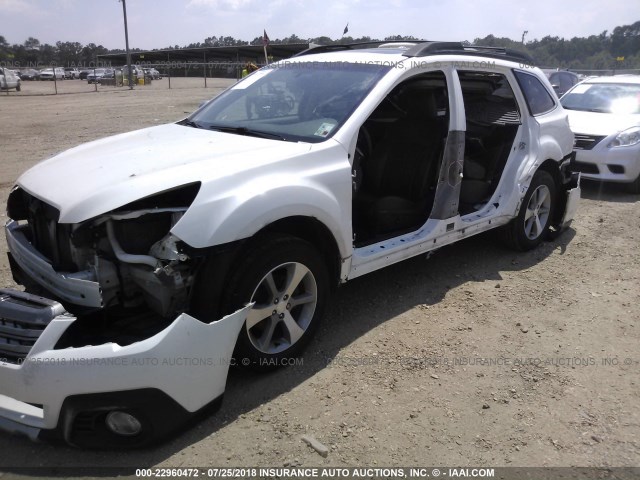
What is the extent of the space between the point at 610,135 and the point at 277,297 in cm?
686

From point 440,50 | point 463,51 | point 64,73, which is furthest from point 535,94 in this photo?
point 64,73

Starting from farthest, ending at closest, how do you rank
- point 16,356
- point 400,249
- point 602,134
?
point 602,134 → point 400,249 → point 16,356

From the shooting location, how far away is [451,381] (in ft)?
10.2

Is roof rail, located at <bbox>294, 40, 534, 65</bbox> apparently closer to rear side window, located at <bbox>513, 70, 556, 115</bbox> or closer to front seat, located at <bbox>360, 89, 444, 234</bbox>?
rear side window, located at <bbox>513, 70, 556, 115</bbox>

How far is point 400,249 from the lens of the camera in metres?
3.76

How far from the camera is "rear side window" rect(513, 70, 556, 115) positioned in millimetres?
4938

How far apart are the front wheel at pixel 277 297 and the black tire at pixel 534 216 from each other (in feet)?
8.42

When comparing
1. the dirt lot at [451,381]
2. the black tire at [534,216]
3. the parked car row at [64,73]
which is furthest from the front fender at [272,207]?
the parked car row at [64,73]

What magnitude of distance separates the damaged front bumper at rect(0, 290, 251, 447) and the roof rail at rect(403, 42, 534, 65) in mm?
2683

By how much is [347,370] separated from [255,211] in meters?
1.19

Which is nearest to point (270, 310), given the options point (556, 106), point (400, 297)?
point (400, 297)

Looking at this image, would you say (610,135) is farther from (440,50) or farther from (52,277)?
(52,277)

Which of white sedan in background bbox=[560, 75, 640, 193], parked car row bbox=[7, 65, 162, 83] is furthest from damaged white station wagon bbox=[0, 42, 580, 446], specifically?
parked car row bbox=[7, 65, 162, 83]

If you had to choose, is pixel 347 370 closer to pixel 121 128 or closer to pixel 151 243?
pixel 151 243
